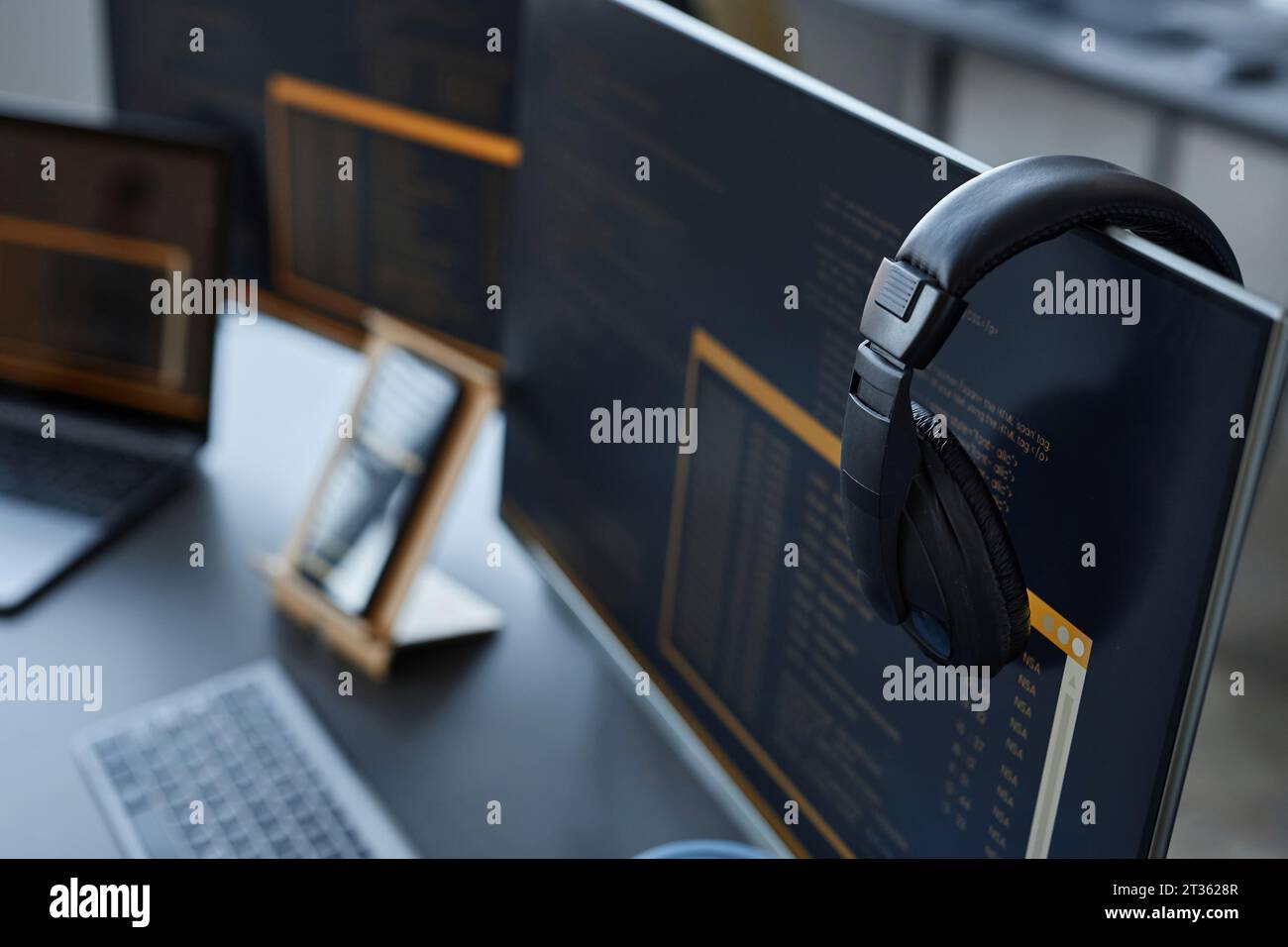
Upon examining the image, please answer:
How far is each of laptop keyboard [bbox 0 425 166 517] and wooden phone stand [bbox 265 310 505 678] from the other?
20cm

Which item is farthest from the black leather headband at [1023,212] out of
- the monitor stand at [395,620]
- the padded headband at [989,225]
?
the monitor stand at [395,620]

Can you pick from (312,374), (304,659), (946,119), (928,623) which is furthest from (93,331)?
(946,119)

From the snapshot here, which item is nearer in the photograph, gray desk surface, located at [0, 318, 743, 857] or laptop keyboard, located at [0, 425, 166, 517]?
gray desk surface, located at [0, 318, 743, 857]

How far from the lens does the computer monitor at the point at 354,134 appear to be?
113cm

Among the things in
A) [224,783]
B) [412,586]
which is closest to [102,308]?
[412,586]

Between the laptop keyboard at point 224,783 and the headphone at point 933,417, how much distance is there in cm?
42

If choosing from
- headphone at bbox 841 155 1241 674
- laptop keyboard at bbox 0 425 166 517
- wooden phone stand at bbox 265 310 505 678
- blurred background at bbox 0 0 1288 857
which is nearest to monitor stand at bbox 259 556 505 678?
wooden phone stand at bbox 265 310 505 678

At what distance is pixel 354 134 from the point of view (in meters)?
1.21

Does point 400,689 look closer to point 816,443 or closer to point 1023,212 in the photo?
point 816,443

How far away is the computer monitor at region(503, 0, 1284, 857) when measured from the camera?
517 millimetres

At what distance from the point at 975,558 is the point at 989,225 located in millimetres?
134

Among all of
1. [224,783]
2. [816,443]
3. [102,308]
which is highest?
[816,443]

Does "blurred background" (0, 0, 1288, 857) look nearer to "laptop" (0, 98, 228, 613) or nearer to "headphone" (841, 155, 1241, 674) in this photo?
"laptop" (0, 98, 228, 613)
